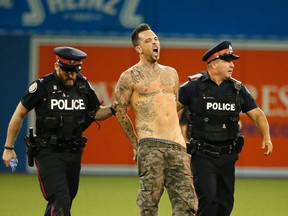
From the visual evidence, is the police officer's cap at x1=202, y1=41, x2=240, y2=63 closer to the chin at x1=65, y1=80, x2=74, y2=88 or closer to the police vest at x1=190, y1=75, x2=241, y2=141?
the police vest at x1=190, y1=75, x2=241, y2=141

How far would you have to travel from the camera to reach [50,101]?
9883mm

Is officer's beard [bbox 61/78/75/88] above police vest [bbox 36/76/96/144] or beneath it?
above

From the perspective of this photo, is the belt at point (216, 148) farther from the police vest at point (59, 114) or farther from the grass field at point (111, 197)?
the grass field at point (111, 197)

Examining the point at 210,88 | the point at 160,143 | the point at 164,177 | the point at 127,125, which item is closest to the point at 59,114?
the point at 127,125

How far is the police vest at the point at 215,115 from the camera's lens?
33.6 ft

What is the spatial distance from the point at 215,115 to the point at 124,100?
116cm

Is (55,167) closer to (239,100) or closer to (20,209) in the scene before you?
(239,100)

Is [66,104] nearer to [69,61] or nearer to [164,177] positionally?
[69,61]

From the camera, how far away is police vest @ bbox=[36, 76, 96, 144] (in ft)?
32.3

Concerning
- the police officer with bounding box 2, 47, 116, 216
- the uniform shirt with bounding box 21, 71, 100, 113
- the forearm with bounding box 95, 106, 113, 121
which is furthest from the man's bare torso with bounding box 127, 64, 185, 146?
the uniform shirt with bounding box 21, 71, 100, 113

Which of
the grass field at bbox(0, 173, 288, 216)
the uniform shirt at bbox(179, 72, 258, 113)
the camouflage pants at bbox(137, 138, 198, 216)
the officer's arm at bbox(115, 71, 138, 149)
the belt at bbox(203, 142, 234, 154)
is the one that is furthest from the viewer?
the grass field at bbox(0, 173, 288, 216)

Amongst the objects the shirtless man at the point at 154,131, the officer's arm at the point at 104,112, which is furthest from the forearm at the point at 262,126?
the officer's arm at the point at 104,112

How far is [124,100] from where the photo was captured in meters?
9.61

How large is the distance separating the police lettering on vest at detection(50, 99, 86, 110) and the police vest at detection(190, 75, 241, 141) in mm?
1290
